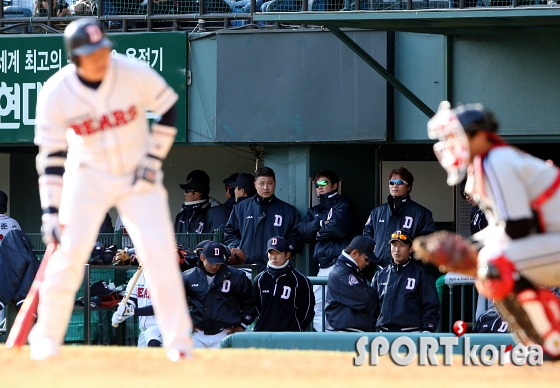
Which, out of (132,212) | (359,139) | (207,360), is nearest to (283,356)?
(207,360)

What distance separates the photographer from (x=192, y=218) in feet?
40.1

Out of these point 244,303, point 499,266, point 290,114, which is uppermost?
point 290,114

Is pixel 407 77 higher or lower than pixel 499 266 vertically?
higher

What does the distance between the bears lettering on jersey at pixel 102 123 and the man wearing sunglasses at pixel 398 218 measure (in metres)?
5.27

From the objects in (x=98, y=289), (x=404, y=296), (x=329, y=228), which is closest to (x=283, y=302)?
(x=404, y=296)

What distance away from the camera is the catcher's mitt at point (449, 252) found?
5844mm

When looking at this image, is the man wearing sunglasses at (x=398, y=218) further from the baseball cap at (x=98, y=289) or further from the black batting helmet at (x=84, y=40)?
the black batting helmet at (x=84, y=40)

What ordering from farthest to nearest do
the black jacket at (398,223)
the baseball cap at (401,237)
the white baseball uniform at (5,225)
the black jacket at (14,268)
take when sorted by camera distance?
the white baseball uniform at (5,225) → the black jacket at (398,223) → the black jacket at (14,268) → the baseball cap at (401,237)

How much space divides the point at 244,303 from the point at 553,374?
490 centimetres

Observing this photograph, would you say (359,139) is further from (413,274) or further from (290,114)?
(413,274)

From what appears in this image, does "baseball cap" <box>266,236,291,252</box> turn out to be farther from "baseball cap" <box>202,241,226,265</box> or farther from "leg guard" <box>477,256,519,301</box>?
"leg guard" <box>477,256,519,301</box>

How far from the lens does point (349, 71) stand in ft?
40.1

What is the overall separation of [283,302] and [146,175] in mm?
4298
